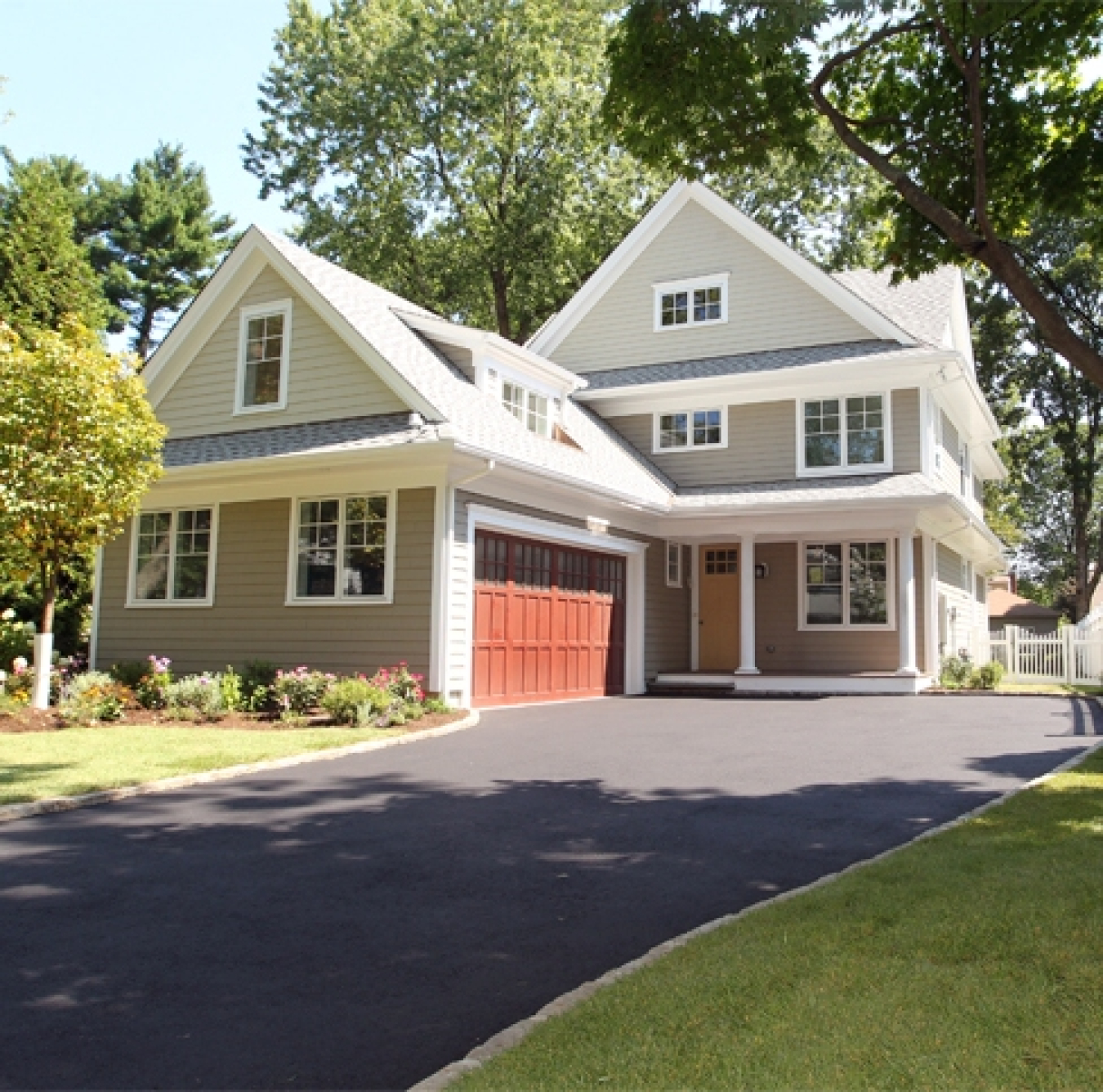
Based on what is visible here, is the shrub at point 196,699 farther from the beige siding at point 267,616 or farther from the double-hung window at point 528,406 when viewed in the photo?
the double-hung window at point 528,406

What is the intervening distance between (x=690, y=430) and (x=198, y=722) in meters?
11.8

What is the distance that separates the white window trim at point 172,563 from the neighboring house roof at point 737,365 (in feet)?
28.4

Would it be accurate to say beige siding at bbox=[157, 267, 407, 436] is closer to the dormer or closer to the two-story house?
the two-story house

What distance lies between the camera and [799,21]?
25.5ft

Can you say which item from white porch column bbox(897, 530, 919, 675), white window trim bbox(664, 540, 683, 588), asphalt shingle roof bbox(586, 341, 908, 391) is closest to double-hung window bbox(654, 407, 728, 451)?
asphalt shingle roof bbox(586, 341, 908, 391)

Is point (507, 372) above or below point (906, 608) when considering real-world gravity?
above

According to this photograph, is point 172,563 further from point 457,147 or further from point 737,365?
point 457,147

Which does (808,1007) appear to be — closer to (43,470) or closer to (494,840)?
(494,840)

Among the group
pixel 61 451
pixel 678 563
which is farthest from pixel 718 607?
pixel 61 451

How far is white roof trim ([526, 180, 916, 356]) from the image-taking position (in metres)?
20.2

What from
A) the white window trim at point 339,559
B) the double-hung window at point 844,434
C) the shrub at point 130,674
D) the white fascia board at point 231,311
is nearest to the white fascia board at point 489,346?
the white fascia board at point 231,311

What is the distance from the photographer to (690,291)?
2248 centimetres

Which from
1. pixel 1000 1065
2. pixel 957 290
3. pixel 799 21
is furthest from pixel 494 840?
pixel 957 290

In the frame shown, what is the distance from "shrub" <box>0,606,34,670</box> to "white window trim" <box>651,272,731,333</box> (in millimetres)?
13805
